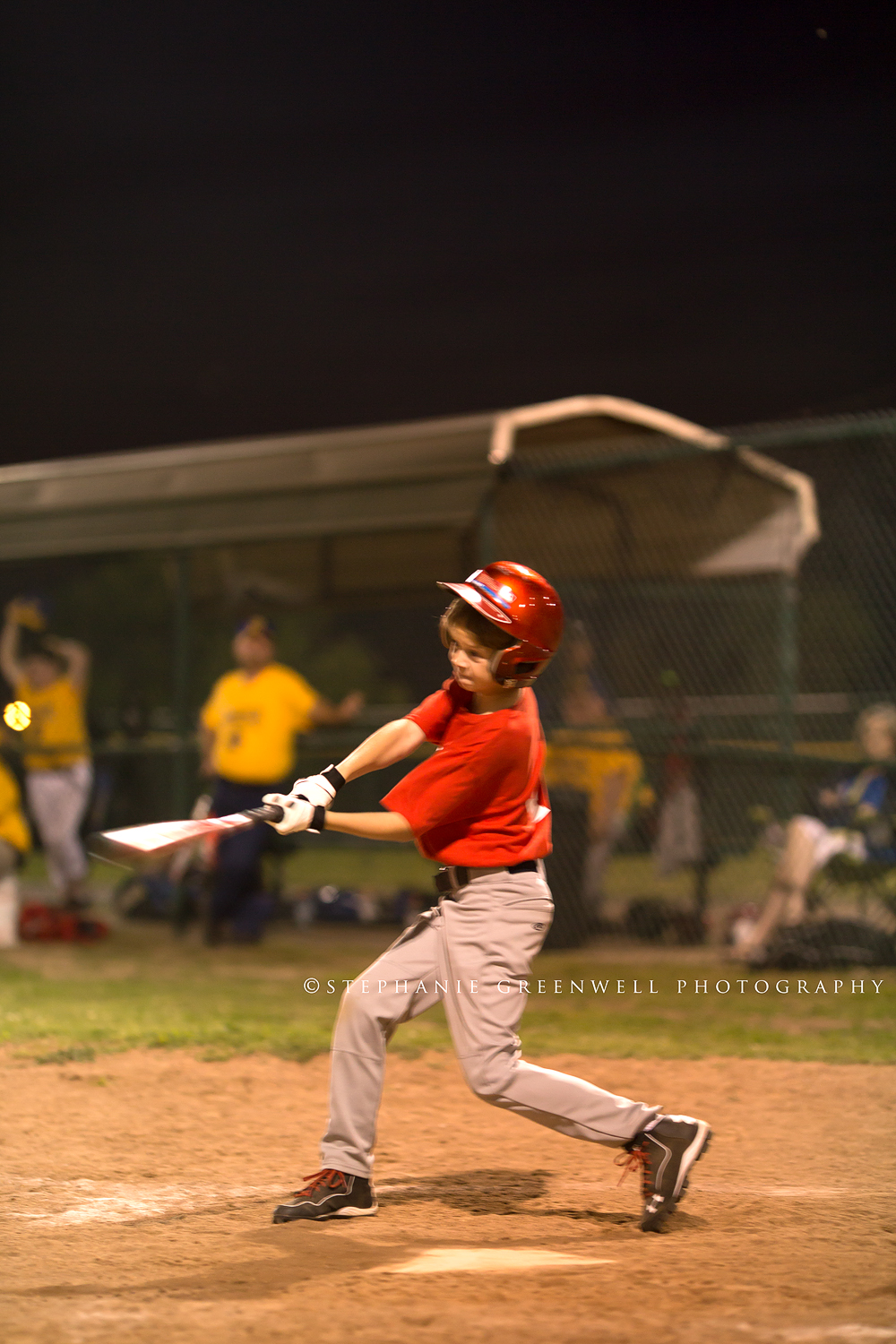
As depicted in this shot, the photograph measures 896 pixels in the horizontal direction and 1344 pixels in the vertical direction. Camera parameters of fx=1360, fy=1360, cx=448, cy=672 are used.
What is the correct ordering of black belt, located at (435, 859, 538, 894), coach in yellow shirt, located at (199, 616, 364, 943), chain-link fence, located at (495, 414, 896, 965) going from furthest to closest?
coach in yellow shirt, located at (199, 616, 364, 943), chain-link fence, located at (495, 414, 896, 965), black belt, located at (435, 859, 538, 894)

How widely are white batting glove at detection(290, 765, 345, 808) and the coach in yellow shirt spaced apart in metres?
5.40

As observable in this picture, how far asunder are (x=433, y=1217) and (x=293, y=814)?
1.25 metres

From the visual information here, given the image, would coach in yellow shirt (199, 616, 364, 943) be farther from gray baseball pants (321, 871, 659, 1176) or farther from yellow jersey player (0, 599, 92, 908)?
gray baseball pants (321, 871, 659, 1176)

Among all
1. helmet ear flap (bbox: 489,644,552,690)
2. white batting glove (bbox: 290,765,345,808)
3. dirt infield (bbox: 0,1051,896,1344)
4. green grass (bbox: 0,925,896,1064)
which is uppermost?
helmet ear flap (bbox: 489,644,552,690)

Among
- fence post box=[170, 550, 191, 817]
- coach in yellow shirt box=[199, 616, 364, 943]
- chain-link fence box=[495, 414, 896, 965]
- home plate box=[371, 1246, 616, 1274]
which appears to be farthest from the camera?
fence post box=[170, 550, 191, 817]

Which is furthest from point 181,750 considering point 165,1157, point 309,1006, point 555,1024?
point 165,1157

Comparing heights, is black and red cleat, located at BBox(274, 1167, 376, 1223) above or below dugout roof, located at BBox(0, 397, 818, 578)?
below

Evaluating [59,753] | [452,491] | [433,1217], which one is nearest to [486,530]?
[452,491]

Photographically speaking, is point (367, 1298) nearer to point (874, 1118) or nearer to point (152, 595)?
point (874, 1118)

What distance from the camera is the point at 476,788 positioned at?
360cm

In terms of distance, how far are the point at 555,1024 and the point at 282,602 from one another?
5468 millimetres

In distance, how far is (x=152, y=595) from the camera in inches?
461

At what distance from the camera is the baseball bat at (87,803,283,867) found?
3.24 metres

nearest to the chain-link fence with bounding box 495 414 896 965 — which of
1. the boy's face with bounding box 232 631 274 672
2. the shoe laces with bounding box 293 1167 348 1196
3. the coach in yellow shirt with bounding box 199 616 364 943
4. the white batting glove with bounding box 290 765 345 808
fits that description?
the coach in yellow shirt with bounding box 199 616 364 943
